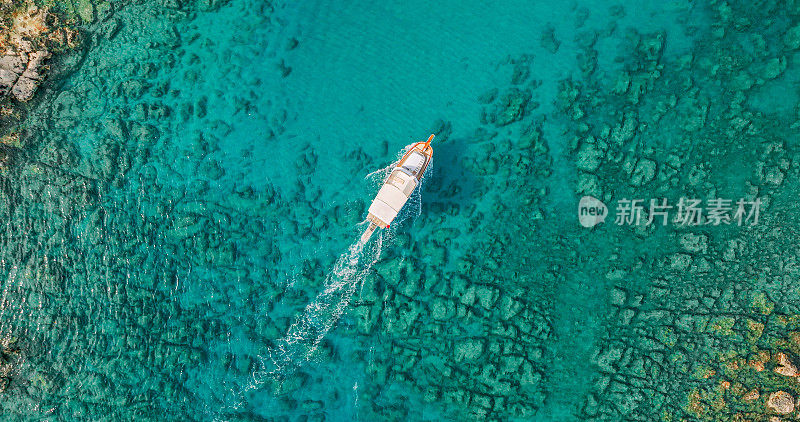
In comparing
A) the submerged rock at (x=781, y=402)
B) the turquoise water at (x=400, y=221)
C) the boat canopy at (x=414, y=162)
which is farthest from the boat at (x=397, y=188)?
the submerged rock at (x=781, y=402)

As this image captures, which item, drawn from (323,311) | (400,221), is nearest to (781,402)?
(400,221)

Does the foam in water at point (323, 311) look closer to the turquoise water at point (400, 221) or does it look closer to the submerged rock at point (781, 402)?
the turquoise water at point (400, 221)

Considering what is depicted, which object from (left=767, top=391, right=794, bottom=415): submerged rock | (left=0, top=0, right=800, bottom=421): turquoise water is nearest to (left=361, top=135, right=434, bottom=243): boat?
(left=0, top=0, right=800, bottom=421): turquoise water

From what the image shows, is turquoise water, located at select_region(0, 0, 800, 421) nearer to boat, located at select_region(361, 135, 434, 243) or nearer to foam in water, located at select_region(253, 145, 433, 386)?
foam in water, located at select_region(253, 145, 433, 386)

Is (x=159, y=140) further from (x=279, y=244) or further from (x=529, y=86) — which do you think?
(x=529, y=86)

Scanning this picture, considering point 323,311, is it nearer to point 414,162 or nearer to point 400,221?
point 400,221
